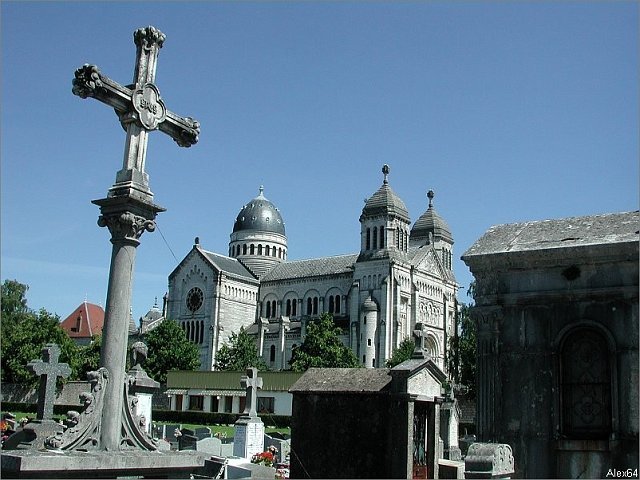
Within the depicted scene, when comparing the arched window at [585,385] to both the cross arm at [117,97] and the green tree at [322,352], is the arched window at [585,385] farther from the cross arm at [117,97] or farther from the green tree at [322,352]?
the green tree at [322,352]

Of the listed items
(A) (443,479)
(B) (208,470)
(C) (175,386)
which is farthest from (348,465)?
(C) (175,386)

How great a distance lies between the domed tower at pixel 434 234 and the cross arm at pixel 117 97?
80068 mm

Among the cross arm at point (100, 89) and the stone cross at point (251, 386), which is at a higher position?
the cross arm at point (100, 89)

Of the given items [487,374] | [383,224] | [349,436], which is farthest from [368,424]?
[383,224]

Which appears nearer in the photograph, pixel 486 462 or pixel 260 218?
pixel 486 462

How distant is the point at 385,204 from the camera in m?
75.4

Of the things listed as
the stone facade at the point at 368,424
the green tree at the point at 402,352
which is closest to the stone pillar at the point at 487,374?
the stone facade at the point at 368,424

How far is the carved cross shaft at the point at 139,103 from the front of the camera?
9672 millimetres

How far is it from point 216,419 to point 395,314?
25901mm

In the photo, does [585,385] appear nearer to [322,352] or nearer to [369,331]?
[322,352]

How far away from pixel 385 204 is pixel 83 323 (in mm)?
45533

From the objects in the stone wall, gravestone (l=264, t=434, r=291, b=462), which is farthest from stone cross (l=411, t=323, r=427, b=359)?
gravestone (l=264, t=434, r=291, b=462)

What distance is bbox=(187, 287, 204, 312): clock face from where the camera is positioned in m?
82.4

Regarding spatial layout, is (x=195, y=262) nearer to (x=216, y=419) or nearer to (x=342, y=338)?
(x=342, y=338)
